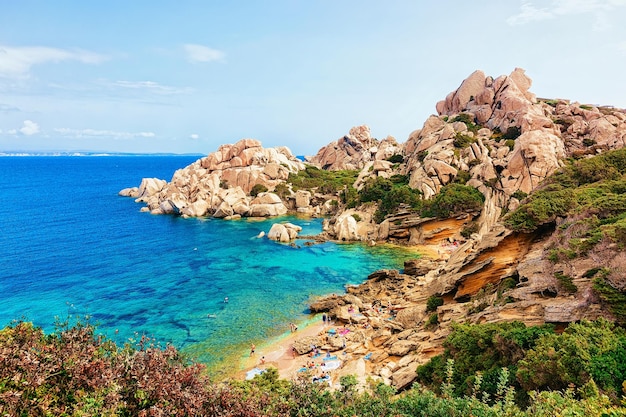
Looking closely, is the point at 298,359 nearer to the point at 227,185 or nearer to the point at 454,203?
the point at 454,203

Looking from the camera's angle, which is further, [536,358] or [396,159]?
[396,159]

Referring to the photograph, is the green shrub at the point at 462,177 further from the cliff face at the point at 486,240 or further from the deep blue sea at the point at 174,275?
the deep blue sea at the point at 174,275

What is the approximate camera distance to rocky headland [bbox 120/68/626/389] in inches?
753

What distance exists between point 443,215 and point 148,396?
168ft

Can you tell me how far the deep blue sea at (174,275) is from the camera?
3120cm

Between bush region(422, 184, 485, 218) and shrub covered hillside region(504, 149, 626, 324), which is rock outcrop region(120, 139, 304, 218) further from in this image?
shrub covered hillside region(504, 149, 626, 324)

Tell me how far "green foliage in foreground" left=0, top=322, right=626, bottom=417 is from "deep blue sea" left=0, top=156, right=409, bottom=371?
1016 centimetres

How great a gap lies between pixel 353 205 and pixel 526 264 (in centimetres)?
4585

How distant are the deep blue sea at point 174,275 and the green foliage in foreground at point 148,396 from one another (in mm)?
A: 10163

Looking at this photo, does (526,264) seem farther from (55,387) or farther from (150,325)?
(150,325)

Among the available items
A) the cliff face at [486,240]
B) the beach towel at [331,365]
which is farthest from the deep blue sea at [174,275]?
the beach towel at [331,365]

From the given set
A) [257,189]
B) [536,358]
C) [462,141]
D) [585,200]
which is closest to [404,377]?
[536,358]

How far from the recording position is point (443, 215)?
173 ft

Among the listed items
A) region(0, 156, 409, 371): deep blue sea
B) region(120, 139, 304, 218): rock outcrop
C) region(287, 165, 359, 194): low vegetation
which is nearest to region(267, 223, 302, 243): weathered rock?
region(0, 156, 409, 371): deep blue sea
